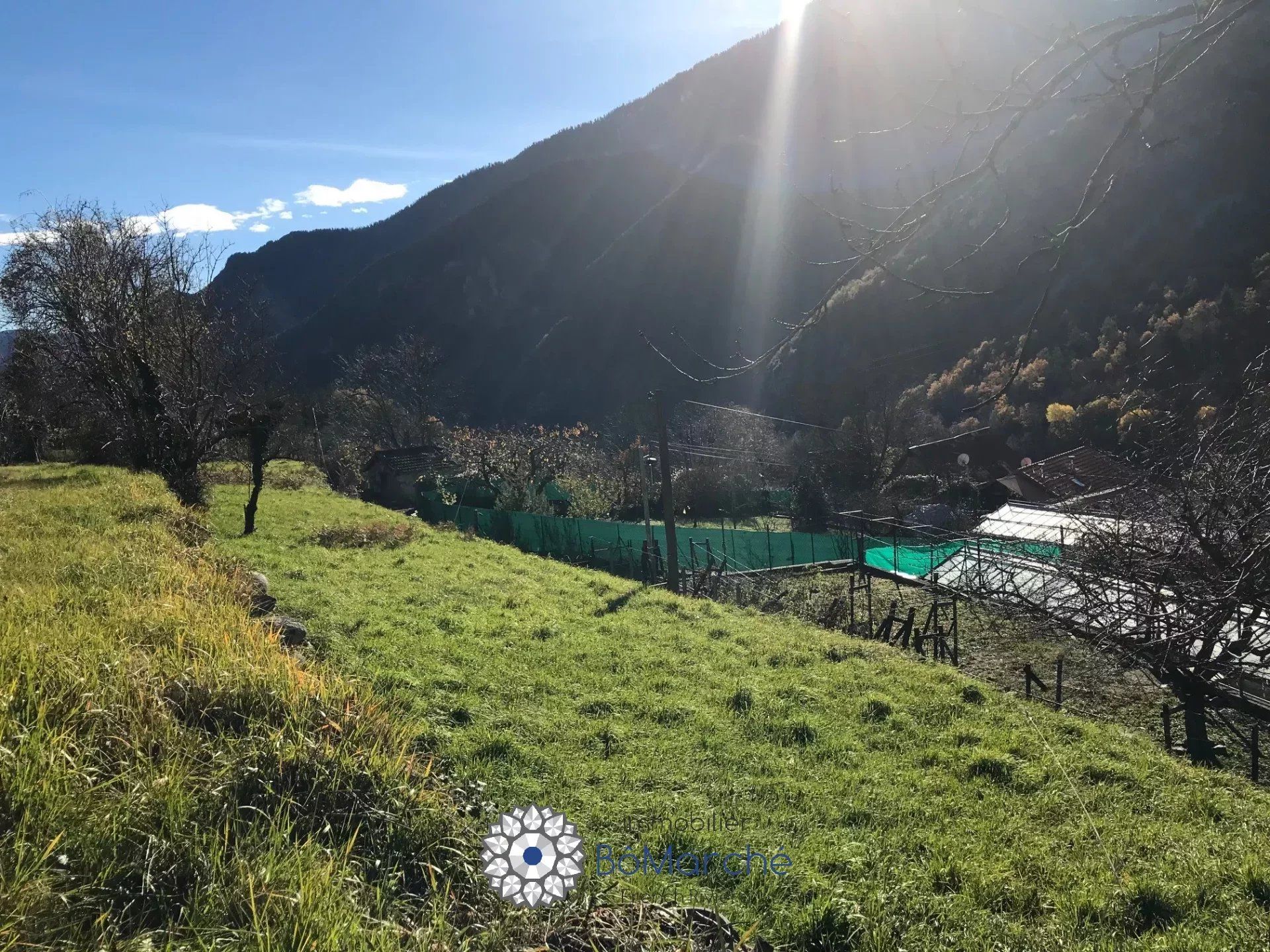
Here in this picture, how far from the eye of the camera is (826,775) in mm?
4805

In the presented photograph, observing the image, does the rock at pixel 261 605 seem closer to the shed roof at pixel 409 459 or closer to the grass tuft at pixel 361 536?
the grass tuft at pixel 361 536

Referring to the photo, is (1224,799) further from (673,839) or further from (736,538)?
(736,538)

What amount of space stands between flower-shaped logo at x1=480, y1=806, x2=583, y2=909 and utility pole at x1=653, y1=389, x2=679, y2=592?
37.9ft

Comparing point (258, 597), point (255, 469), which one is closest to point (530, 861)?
point (258, 597)

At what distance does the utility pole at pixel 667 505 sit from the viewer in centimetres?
1481

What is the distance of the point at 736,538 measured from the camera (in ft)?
65.7

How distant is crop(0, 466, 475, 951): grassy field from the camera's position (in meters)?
1.98

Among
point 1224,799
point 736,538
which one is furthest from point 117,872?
point 736,538

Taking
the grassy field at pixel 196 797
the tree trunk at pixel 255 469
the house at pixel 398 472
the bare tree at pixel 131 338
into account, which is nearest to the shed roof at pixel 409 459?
the house at pixel 398 472

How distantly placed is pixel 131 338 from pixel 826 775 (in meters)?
16.9

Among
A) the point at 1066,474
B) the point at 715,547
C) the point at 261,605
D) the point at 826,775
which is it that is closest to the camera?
the point at 826,775

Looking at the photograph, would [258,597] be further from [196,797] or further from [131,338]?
[131,338]

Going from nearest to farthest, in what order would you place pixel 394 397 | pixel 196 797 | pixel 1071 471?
pixel 196 797, pixel 1071 471, pixel 394 397

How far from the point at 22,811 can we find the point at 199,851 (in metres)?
0.59
